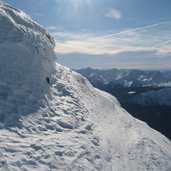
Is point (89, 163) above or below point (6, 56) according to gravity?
below

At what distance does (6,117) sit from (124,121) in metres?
14.7

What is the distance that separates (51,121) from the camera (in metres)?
30.1

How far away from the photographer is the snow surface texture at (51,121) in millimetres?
25602

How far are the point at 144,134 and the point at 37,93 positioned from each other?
11311 millimetres

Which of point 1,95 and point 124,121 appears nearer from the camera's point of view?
point 1,95

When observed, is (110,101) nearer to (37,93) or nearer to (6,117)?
(37,93)

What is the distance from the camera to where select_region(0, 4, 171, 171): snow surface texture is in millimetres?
25602

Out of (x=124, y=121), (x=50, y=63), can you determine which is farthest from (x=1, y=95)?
(x=124, y=121)

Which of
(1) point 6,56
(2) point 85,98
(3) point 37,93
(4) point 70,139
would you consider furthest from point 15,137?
(2) point 85,98

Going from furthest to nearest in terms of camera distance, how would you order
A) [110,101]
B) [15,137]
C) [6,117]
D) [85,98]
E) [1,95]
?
1. [110,101]
2. [85,98]
3. [1,95]
4. [6,117]
5. [15,137]

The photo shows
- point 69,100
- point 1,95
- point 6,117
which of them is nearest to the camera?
point 6,117

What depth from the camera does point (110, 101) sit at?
42.8 m

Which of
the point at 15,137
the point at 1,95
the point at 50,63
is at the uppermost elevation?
the point at 50,63

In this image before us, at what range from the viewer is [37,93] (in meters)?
A: 32.5
